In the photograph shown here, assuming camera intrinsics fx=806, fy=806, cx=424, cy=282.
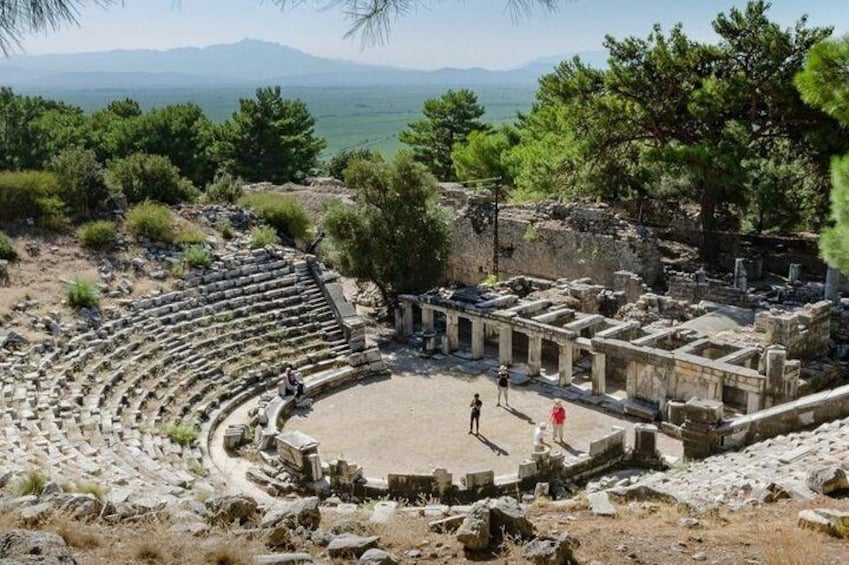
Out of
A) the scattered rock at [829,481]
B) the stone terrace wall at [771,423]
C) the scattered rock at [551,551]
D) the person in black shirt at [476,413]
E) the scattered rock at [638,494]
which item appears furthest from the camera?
the person in black shirt at [476,413]

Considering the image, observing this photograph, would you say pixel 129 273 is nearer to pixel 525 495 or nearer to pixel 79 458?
pixel 79 458

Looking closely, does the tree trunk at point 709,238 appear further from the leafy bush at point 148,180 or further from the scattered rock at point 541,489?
the leafy bush at point 148,180

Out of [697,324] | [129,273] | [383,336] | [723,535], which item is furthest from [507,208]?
[723,535]

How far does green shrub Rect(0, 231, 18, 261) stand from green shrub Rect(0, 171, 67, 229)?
197 centimetres

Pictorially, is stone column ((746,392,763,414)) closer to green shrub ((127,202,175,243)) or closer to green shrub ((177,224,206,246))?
green shrub ((177,224,206,246))

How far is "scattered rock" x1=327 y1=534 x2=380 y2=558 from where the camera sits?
23.9 ft

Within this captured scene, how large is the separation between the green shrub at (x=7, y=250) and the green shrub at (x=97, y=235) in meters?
2.06

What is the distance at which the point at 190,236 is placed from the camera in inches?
987

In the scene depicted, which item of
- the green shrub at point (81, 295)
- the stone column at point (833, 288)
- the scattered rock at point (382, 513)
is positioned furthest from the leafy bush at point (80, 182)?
the stone column at point (833, 288)

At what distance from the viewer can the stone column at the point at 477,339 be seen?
2362 cm

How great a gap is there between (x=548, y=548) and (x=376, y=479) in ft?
29.7

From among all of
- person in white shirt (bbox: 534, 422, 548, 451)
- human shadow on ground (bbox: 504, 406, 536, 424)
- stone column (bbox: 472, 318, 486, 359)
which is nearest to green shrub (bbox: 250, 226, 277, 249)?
stone column (bbox: 472, 318, 486, 359)

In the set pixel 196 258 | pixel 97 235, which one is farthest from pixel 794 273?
pixel 97 235

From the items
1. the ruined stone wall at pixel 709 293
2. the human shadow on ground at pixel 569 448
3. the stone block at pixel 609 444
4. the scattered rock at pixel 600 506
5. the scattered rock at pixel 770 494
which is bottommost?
the human shadow on ground at pixel 569 448
